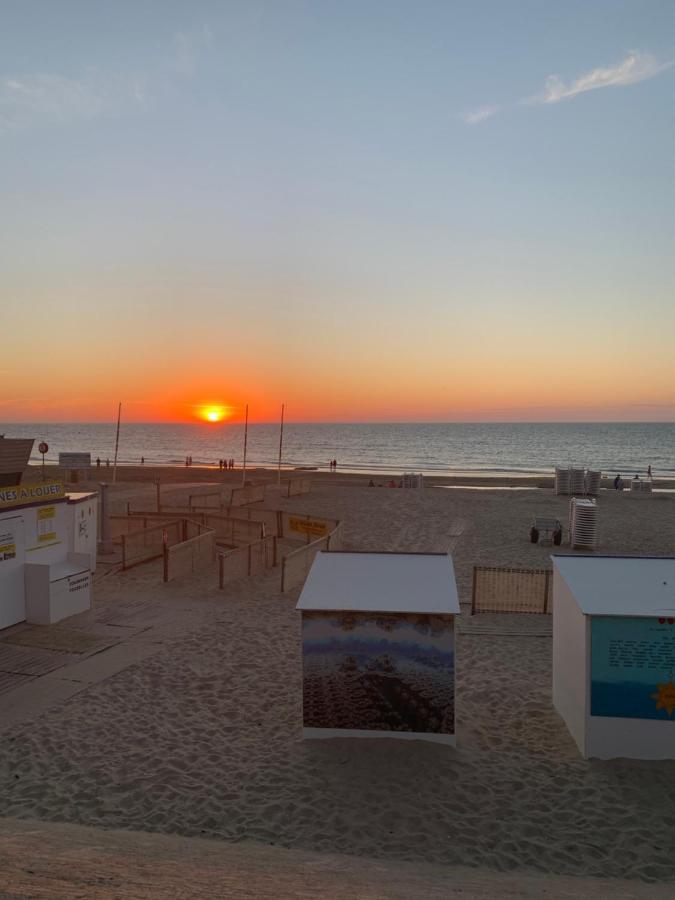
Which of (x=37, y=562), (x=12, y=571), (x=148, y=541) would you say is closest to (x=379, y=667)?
(x=12, y=571)

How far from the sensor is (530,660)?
39.1ft

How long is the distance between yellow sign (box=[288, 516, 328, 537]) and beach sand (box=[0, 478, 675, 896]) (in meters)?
8.60

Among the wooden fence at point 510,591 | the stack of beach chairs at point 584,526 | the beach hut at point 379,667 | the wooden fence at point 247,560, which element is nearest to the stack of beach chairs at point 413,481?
the stack of beach chairs at point 584,526

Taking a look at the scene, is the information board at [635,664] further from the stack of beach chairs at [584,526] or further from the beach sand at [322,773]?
the stack of beach chairs at [584,526]

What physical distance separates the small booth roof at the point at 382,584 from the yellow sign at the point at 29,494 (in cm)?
683

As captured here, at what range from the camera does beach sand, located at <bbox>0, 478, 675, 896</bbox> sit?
659 centimetres

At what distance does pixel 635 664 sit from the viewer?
26.0 ft

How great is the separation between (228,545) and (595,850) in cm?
1591

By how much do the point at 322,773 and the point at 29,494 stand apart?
8.97m

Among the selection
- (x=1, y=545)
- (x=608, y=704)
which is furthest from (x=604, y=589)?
(x=1, y=545)

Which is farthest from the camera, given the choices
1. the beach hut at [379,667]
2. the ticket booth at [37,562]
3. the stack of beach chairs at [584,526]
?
the stack of beach chairs at [584,526]

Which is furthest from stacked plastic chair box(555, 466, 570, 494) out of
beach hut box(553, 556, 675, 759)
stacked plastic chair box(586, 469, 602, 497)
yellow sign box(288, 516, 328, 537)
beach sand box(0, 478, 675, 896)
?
beach hut box(553, 556, 675, 759)

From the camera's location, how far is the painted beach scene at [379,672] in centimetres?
830

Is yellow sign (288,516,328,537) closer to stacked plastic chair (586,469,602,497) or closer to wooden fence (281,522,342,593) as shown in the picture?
wooden fence (281,522,342,593)
